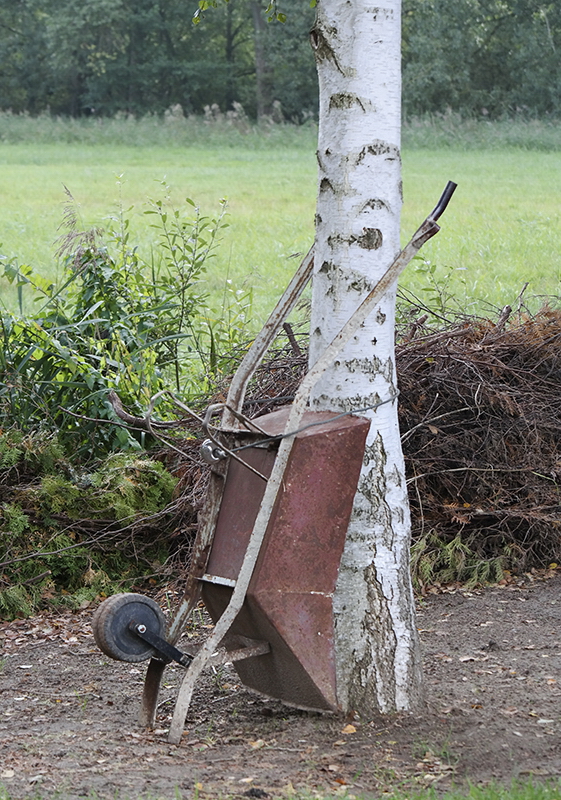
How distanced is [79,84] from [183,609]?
42772 mm

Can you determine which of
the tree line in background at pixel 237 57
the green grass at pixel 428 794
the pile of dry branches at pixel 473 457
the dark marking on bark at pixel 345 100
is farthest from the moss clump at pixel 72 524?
the tree line in background at pixel 237 57

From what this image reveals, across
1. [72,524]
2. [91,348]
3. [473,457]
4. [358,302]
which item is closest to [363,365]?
[358,302]

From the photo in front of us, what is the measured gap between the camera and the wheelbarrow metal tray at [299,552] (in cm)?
285

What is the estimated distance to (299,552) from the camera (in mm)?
2883

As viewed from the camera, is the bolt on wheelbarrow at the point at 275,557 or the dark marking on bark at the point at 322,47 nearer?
the bolt on wheelbarrow at the point at 275,557

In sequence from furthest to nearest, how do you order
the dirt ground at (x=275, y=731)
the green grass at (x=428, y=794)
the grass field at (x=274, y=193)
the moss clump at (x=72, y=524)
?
→ 1. the grass field at (x=274, y=193)
2. the moss clump at (x=72, y=524)
3. the dirt ground at (x=275, y=731)
4. the green grass at (x=428, y=794)

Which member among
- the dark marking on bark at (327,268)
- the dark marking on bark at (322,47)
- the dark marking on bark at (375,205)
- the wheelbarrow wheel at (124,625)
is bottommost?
the wheelbarrow wheel at (124,625)

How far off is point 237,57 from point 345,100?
1676 inches

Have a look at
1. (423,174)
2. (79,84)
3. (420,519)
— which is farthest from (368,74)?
(79,84)

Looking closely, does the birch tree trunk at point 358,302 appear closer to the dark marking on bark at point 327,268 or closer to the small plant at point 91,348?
the dark marking on bark at point 327,268

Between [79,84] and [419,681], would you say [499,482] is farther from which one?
[79,84]

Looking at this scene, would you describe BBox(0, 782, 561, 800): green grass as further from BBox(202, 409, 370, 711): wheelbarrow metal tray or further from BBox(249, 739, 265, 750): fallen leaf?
BBox(202, 409, 370, 711): wheelbarrow metal tray

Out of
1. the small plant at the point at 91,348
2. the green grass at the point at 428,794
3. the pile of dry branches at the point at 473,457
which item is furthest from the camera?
the small plant at the point at 91,348

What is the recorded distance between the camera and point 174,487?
4895 millimetres
